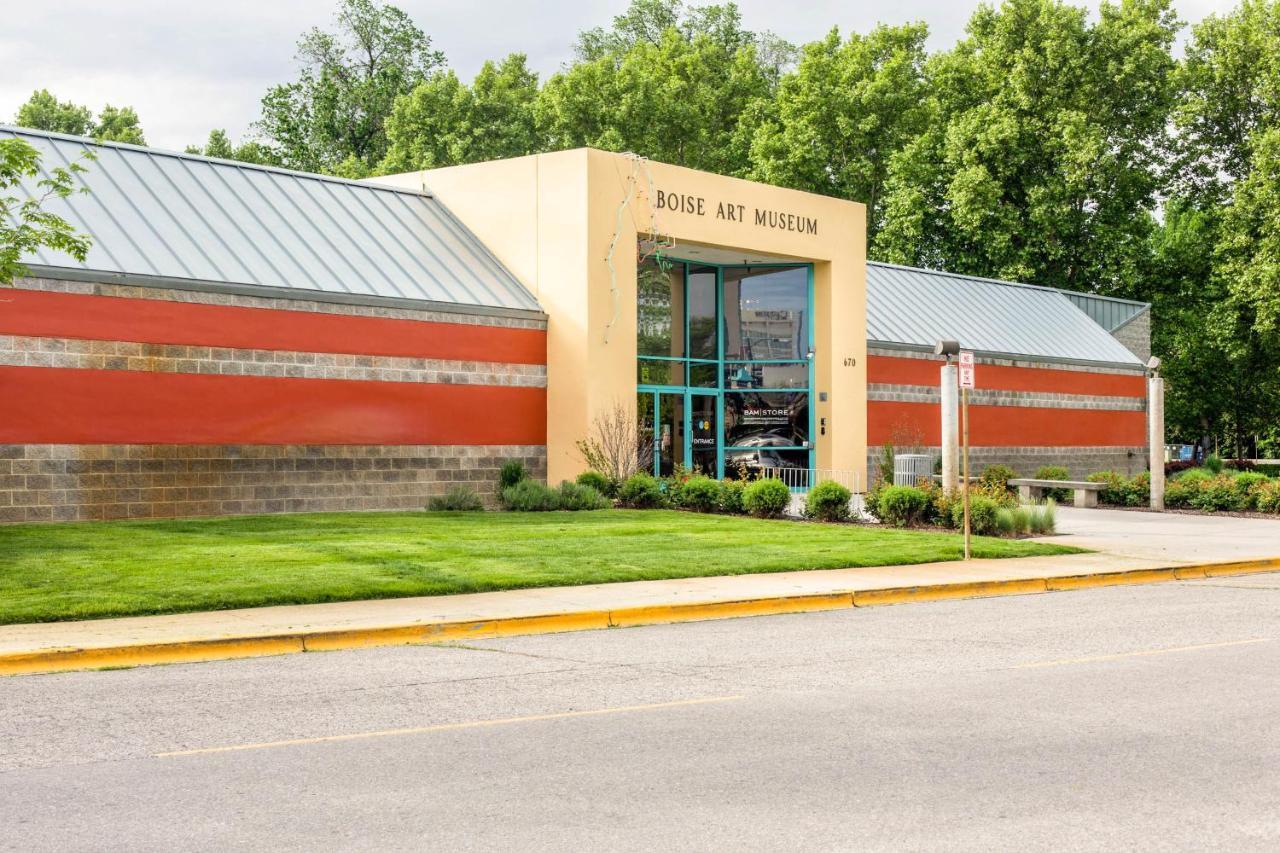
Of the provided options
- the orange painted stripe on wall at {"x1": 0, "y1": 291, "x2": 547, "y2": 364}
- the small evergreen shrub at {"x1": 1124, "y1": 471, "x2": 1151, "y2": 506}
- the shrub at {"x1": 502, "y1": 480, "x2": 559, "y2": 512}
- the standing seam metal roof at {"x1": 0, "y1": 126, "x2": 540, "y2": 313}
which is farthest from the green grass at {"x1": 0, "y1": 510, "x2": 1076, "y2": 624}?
the small evergreen shrub at {"x1": 1124, "y1": 471, "x2": 1151, "y2": 506}

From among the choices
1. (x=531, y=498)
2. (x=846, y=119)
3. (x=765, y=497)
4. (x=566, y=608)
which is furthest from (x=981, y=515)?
(x=846, y=119)

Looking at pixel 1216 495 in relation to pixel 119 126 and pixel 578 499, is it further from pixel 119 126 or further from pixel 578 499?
pixel 119 126

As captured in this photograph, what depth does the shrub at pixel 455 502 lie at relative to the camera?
24.2 metres

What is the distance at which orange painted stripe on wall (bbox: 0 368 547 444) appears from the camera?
19719mm

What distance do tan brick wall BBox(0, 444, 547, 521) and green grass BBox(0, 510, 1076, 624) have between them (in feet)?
2.76

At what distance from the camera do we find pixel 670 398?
30.4 m

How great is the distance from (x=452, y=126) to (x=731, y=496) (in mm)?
36549

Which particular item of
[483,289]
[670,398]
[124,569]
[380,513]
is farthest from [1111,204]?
[124,569]

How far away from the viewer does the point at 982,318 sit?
40.8 m

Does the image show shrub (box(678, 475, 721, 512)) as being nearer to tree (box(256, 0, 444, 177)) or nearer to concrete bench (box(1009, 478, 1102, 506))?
concrete bench (box(1009, 478, 1102, 506))

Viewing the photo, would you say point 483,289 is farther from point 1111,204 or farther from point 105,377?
point 1111,204

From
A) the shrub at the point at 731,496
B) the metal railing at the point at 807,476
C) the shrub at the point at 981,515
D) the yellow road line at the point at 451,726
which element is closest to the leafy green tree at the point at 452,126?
the metal railing at the point at 807,476

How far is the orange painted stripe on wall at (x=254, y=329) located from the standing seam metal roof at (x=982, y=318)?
40.1 feet

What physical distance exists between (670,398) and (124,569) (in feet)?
57.2
